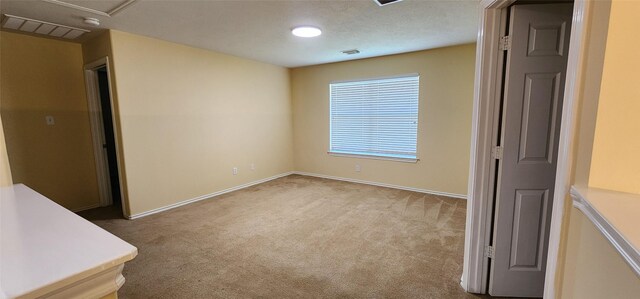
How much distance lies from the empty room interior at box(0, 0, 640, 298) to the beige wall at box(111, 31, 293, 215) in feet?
0.09

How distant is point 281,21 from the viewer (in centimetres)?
287

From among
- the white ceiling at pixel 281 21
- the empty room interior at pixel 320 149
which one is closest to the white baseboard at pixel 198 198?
the empty room interior at pixel 320 149

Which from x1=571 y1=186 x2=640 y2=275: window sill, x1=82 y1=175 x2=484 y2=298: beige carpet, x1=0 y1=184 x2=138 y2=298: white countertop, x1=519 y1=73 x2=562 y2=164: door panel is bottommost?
x1=82 y1=175 x2=484 y2=298: beige carpet

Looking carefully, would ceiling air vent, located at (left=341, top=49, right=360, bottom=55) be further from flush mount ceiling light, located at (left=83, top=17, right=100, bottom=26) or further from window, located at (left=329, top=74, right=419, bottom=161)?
flush mount ceiling light, located at (left=83, top=17, right=100, bottom=26)

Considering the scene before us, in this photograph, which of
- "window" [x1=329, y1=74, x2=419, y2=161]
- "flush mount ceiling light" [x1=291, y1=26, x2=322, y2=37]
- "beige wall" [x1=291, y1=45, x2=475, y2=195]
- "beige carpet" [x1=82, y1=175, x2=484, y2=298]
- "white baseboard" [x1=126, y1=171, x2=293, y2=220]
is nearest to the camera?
"beige carpet" [x1=82, y1=175, x2=484, y2=298]

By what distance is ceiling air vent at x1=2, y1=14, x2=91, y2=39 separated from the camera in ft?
9.12

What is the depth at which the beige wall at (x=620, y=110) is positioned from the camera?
0.93 m

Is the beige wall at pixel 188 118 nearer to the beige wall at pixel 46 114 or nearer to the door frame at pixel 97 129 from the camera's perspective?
the door frame at pixel 97 129

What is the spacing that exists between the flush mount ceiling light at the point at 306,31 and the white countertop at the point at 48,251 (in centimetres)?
265

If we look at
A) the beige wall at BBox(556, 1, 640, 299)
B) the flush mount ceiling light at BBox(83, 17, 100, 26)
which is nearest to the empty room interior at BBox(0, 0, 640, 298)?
the beige wall at BBox(556, 1, 640, 299)

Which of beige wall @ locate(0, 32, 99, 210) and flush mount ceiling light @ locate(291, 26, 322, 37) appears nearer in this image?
flush mount ceiling light @ locate(291, 26, 322, 37)

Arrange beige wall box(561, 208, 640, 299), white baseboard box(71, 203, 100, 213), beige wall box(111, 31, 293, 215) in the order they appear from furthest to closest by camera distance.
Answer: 1. white baseboard box(71, 203, 100, 213)
2. beige wall box(111, 31, 293, 215)
3. beige wall box(561, 208, 640, 299)

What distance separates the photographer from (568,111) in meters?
1.05

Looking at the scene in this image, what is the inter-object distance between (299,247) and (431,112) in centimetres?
293
